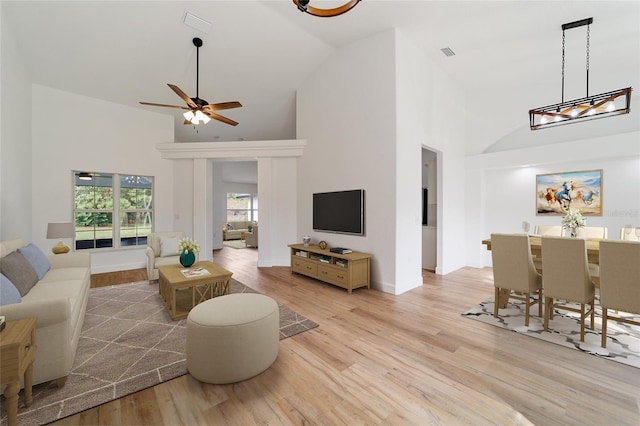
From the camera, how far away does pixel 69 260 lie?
3670mm

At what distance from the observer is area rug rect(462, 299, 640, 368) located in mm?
2357

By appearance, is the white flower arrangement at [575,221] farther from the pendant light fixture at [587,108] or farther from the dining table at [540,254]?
the pendant light fixture at [587,108]

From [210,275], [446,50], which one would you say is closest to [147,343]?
[210,275]

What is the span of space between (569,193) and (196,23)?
7.09 metres

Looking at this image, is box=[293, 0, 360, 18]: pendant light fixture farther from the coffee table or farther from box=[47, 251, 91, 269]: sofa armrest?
box=[47, 251, 91, 269]: sofa armrest

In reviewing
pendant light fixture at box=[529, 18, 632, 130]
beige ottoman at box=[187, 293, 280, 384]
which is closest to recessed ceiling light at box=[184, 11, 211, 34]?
beige ottoman at box=[187, 293, 280, 384]

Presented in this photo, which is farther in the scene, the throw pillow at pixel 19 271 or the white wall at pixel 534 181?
the white wall at pixel 534 181

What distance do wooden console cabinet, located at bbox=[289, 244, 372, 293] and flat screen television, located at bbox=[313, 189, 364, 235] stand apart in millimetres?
468

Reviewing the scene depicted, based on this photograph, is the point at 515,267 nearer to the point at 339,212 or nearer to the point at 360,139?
the point at 339,212

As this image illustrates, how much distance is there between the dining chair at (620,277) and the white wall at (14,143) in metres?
6.84

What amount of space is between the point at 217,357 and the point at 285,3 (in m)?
4.56

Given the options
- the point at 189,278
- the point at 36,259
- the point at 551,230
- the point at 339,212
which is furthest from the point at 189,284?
the point at 551,230

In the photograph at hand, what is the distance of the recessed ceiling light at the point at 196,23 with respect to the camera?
3.95 metres

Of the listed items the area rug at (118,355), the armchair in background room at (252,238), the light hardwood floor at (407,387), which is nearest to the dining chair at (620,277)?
the light hardwood floor at (407,387)
